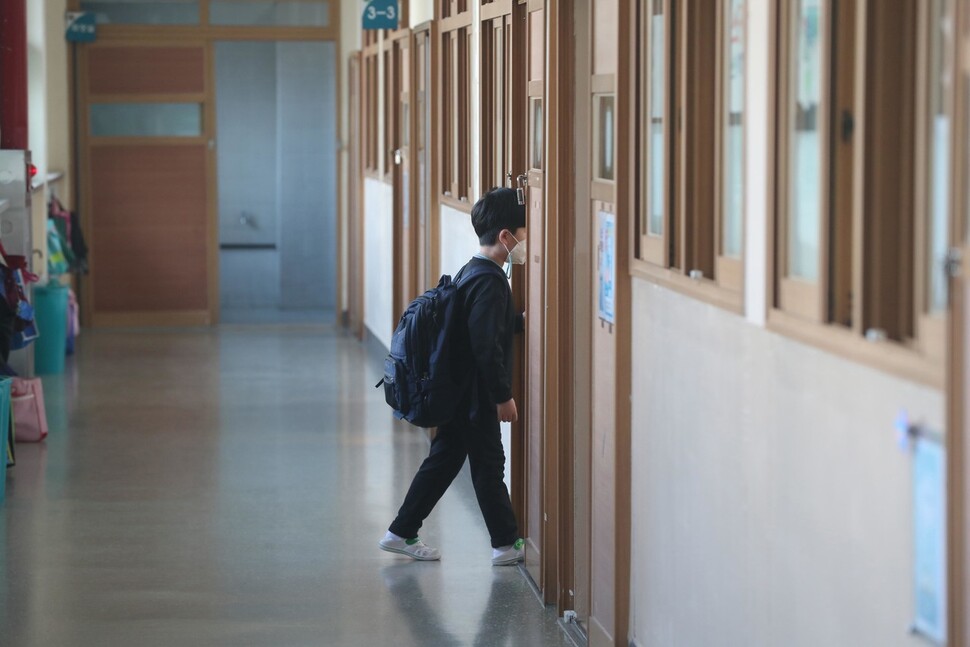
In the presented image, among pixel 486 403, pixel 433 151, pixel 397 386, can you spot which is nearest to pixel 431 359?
pixel 397 386

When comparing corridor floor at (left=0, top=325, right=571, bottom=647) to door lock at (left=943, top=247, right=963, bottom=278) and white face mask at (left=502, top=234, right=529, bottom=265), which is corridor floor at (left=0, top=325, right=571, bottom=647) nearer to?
white face mask at (left=502, top=234, right=529, bottom=265)

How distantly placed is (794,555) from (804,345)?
424 mm

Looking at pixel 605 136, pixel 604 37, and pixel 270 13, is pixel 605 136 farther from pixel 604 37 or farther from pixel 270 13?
pixel 270 13

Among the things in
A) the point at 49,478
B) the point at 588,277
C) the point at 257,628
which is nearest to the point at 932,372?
the point at 588,277

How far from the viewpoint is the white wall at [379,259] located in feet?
34.6

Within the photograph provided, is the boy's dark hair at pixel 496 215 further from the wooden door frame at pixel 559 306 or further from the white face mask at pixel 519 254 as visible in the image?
the wooden door frame at pixel 559 306

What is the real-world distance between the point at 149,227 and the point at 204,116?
1138mm

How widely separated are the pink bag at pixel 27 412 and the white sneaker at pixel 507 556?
11.0 ft

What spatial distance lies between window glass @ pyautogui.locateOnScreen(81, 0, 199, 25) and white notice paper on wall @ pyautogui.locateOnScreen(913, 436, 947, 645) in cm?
1154

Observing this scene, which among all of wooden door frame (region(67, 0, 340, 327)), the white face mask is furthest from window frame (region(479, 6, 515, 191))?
wooden door frame (region(67, 0, 340, 327))

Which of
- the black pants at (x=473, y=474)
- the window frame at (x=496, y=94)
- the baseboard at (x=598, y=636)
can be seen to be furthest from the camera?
the window frame at (x=496, y=94)

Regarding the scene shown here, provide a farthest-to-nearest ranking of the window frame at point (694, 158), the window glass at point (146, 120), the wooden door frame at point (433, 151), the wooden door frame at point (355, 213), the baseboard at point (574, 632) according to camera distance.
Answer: the window glass at point (146, 120)
the wooden door frame at point (355, 213)
the wooden door frame at point (433, 151)
the baseboard at point (574, 632)
the window frame at point (694, 158)

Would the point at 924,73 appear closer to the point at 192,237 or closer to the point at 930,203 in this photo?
the point at 930,203

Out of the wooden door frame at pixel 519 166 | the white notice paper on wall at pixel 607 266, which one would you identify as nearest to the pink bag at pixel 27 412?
the wooden door frame at pixel 519 166
